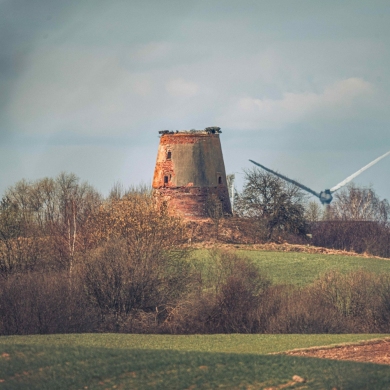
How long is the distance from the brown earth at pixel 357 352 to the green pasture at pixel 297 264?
16074 mm

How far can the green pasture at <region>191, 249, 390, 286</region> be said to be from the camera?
37.0 metres

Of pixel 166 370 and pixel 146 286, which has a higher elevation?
pixel 146 286

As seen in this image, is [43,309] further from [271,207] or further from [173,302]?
[271,207]

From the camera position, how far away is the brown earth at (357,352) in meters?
17.1

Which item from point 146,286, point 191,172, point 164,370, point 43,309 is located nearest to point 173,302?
point 146,286

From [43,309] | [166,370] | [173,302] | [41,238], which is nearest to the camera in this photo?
[166,370]

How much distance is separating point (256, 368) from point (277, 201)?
4044 cm

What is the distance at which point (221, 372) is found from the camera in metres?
14.3

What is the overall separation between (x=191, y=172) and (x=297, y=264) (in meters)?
13.2

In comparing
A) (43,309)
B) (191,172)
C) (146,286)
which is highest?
(191,172)

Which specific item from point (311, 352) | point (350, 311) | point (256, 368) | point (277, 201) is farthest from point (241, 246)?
point (256, 368)

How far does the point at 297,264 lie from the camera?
41250 mm

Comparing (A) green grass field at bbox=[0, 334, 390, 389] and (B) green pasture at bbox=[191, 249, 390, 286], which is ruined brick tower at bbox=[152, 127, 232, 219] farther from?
(A) green grass field at bbox=[0, 334, 390, 389]

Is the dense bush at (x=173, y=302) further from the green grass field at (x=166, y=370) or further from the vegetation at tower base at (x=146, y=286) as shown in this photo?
the green grass field at (x=166, y=370)
